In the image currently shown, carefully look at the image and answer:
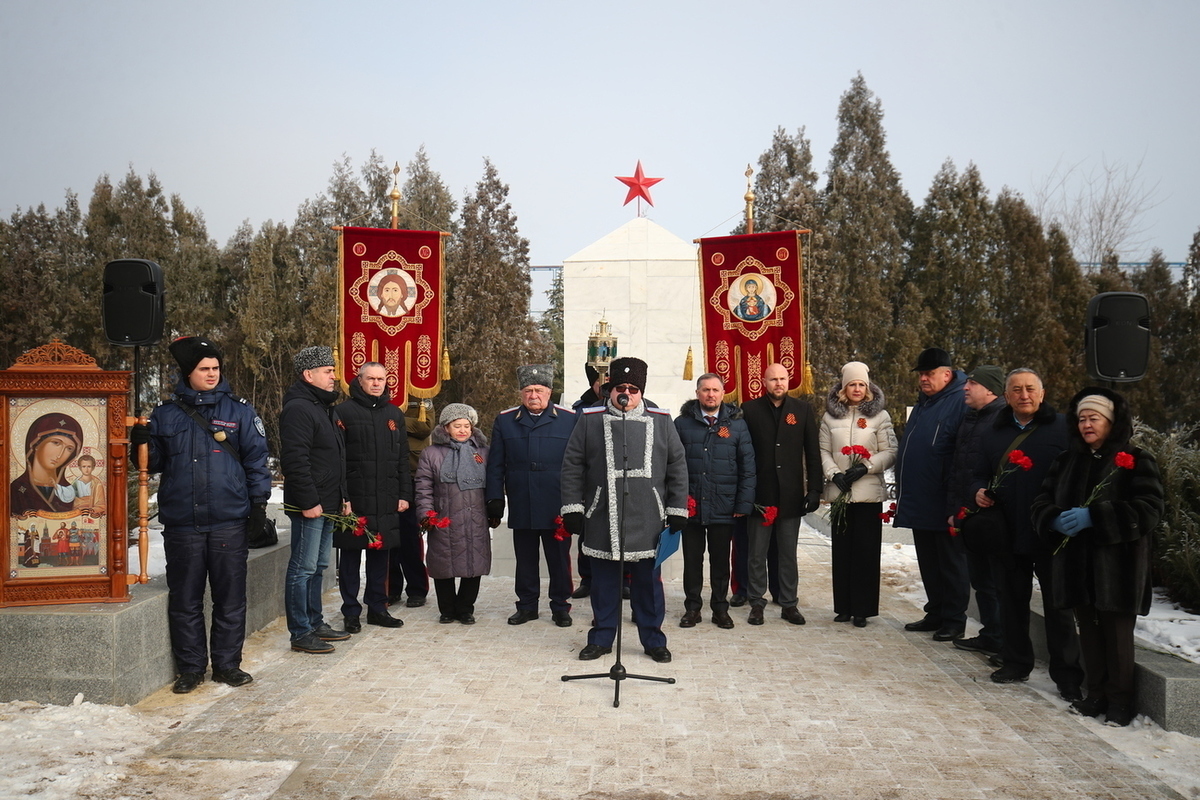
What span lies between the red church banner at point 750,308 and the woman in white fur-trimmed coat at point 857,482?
98.0 inches

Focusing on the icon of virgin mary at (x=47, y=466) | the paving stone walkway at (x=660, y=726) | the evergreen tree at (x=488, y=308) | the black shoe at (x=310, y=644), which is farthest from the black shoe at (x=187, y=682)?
the evergreen tree at (x=488, y=308)

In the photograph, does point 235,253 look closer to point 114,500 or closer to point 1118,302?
point 114,500

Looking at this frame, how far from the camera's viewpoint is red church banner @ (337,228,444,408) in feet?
30.0

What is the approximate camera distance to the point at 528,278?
25.8 meters

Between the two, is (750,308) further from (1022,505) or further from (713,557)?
(1022,505)

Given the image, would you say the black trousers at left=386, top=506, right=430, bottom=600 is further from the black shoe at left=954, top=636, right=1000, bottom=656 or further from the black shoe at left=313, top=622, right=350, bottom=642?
the black shoe at left=954, top=636, right=1000, bottom=656

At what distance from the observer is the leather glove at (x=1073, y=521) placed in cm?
454

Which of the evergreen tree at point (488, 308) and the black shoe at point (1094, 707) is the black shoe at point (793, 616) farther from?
the evergreen tree at point (488, 308)

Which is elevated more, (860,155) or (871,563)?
(860,155)

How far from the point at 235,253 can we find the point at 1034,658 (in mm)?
25511

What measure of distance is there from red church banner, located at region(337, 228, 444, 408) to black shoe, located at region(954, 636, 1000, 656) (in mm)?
5346

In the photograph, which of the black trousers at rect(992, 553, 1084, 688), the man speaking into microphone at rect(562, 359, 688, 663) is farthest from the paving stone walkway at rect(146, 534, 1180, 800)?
the man speaking into microphone at rect(562, 359, 688, 663)

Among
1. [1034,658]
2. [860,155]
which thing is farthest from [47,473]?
[860,155]

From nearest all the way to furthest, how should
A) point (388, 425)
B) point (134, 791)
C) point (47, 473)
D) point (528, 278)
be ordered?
1. point (134, 791)
2. point (47, 473)
3. point (388, 425)
4. point (528, 278)
